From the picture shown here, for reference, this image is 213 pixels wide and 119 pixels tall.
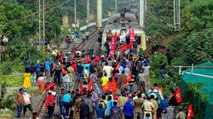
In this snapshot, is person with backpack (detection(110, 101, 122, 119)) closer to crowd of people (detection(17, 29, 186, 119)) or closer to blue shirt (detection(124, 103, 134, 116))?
crowd of people (detection(17, 29, 186, 119))

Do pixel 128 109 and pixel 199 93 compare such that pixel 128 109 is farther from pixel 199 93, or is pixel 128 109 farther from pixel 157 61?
pixel 157 61

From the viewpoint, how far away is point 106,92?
77.6 feet

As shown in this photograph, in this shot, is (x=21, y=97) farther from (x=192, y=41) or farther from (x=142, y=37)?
(x=142, y=37)

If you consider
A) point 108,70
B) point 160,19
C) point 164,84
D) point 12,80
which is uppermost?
point 160,19

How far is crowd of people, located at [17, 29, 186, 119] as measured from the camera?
70.2 ft

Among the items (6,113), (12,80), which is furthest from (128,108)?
(12,80)

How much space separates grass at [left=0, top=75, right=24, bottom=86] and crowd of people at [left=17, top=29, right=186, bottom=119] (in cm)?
260

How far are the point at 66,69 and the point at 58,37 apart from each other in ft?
102

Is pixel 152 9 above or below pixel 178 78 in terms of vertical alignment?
above

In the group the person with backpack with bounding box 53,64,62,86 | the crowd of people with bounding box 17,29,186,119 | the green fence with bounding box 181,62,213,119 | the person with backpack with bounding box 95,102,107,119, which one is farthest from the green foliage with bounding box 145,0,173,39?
the person with backpack with bounding box 95,102,107,119

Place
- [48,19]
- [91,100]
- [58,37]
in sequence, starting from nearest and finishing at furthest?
[91,100] → [48,19] → [58,37]

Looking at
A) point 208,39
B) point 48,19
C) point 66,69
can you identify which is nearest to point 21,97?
point 66,69

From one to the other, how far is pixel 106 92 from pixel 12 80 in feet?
41.5

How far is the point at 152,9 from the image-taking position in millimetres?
58906
